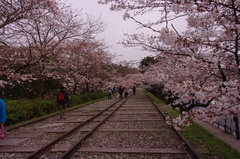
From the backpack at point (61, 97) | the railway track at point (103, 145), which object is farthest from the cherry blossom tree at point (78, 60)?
the railway track at point (103, 145)

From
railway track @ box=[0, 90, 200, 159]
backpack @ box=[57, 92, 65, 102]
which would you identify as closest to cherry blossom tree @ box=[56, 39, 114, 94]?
backpack @ box=[57, 92, 65, 102]

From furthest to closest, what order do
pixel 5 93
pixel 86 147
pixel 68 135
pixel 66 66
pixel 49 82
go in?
pixel 49 82
pixel 66 66
pixel 5 93
pixel 68 135
pixel 86 147

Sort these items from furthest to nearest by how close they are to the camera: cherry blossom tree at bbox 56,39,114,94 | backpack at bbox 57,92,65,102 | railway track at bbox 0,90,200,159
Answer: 1. cherry blossom tree at bbox 56,39,114,94
2. backpack at bbox 57,92,65,102
3. railway track at bbox 0,90,200,159

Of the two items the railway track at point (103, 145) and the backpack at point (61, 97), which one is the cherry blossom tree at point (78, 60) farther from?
the railway track at point (103, 145)

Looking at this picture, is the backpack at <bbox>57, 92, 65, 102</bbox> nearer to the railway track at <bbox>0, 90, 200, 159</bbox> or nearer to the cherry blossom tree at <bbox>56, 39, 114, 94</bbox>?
the railway track at <bbox>0, 90, 200, 159</bbox>

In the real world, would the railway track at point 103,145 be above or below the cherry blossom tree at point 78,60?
below

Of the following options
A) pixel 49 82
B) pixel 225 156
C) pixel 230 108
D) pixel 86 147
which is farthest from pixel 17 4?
pixel 49 82

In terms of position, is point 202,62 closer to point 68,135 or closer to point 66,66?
point 68,135

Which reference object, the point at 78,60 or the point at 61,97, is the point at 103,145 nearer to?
the point at 61,97

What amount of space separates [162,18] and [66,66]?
487 inches

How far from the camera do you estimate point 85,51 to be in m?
18.5

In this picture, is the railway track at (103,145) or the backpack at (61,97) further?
the backpack at (61,97)

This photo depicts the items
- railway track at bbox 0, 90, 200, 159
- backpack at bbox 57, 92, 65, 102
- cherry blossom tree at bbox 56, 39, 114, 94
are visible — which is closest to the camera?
railway track at bbox 0, 90, 200, 159

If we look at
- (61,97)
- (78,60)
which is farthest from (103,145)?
(78,60)
